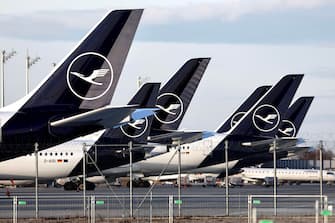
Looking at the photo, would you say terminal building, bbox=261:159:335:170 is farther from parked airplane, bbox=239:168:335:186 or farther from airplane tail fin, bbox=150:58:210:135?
airplane tail fin, bbox=150:58:210:135

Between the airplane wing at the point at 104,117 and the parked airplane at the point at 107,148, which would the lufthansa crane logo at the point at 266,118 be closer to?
the parked airplane at the point at 107,148

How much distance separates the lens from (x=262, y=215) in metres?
39.9

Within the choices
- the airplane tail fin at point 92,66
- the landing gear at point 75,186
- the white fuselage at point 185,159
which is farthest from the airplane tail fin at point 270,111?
the airplane tail fin at point 92,66

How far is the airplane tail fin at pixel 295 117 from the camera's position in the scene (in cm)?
9094

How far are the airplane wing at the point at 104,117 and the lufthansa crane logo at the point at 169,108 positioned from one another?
115 feet

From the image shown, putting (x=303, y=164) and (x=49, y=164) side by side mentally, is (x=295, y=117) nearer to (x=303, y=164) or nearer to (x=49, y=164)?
(x=49, y=164)

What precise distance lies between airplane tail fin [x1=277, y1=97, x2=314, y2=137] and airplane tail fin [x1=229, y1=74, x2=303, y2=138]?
12.8 metres

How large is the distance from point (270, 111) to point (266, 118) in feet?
4.86

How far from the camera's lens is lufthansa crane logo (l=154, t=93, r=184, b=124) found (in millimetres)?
73375

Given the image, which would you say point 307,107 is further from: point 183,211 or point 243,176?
point 183,211

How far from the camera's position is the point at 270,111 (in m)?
75.4

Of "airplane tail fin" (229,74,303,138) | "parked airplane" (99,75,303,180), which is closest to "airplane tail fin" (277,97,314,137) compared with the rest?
"parked airplane" (99,75,303,180)

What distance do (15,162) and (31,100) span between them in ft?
79.1

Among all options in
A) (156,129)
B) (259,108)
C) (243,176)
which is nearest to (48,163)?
(156,129)
